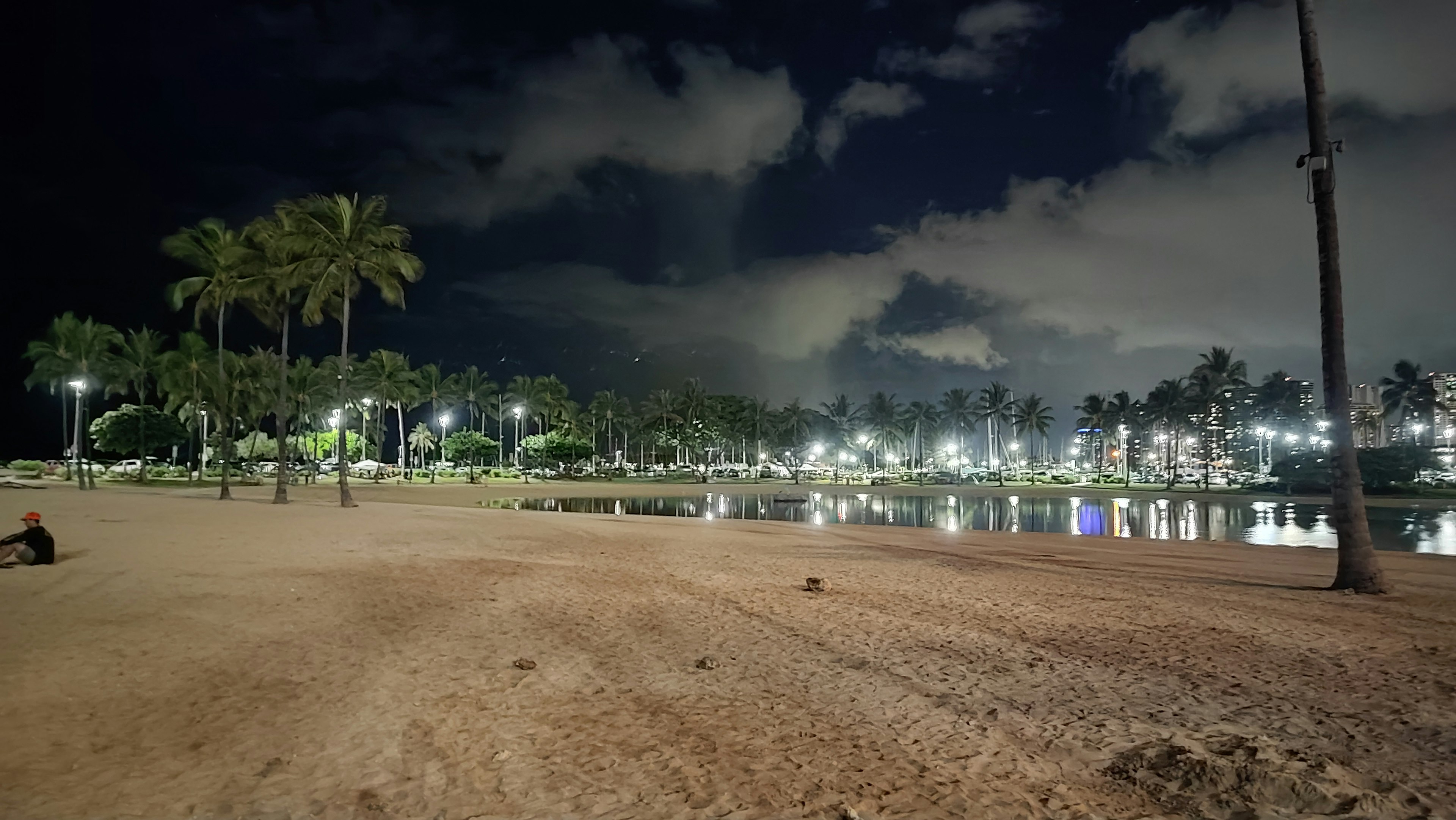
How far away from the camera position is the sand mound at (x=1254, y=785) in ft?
16.4

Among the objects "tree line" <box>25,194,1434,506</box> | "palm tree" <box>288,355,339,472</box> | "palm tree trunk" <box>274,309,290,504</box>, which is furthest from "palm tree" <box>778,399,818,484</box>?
"palm tree trunk" <box>274,309,290,504</box>

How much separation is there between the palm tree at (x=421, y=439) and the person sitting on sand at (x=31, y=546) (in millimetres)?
129109

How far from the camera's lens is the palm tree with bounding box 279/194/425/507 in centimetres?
3150

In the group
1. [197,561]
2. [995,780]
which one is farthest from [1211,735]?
[197,561]

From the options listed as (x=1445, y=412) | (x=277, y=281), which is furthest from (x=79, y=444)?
(x=1445, y=412)

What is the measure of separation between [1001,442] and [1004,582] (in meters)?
126

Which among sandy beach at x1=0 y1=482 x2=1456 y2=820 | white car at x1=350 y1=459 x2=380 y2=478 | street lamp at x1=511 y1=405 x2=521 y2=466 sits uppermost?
street lamp at x1=511 y1=405 x2=521 y2=466

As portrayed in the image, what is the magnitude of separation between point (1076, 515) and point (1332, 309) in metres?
40.1

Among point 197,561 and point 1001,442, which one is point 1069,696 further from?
point 1001,442

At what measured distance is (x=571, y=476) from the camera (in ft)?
316

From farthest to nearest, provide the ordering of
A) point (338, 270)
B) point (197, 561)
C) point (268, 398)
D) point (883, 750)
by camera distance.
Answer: point (268, 398)
point (338, 270)
point (197, 561)
point (883, 750)

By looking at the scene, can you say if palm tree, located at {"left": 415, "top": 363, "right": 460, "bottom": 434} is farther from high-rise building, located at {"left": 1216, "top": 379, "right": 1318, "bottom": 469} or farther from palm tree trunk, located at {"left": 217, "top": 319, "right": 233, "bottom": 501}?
high-rise building, located at {"left": 1216, "top": 379, "right": 1318, "bottom": 469}

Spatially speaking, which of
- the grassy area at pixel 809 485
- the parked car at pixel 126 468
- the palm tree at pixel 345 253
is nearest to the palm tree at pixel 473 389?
the grassy area at pixel 809 485

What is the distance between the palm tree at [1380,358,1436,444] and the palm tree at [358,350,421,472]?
127309mm
